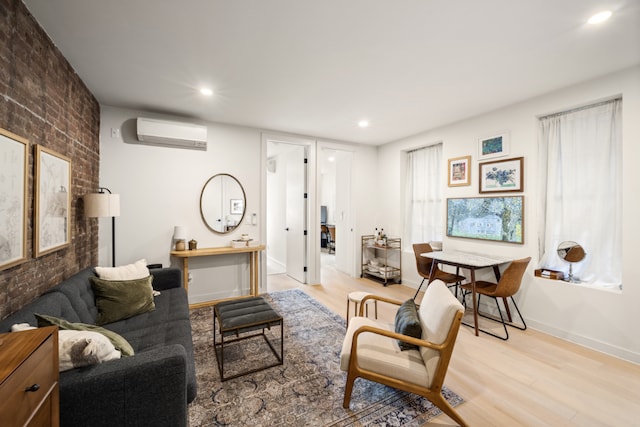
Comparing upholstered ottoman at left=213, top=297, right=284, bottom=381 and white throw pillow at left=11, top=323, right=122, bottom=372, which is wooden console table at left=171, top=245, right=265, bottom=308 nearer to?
upholstered ottoman at left=213, top=297, right=284, bottom=381

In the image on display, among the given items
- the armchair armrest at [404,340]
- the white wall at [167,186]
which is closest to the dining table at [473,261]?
the armchair armrest at [404,340]

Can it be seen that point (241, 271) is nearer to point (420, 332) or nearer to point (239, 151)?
point (239, 151)

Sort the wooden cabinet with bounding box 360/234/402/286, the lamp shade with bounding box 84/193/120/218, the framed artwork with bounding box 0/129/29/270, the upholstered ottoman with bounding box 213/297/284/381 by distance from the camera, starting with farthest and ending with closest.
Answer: the wooden cabinet with bounding box 360/234/402/286
the lamp shade with bounding box 84/193/120/218
the upholstered ottoman with bounding box 213/297/284/381
the framed artwork with bounding box 0/129/29/270

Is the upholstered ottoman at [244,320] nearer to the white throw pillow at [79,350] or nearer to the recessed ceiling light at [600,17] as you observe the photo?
the white throw pillow at [79,350]

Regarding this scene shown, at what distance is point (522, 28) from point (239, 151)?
337 centimetres

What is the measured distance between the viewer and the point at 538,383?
83.0 inches

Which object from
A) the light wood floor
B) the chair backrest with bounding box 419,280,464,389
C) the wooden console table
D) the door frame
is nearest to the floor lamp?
the wooden console table

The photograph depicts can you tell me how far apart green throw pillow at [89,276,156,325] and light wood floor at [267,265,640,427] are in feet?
7.79

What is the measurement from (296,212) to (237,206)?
1265mm

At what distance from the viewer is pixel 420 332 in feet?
5.90

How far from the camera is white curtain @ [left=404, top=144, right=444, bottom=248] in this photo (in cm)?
434

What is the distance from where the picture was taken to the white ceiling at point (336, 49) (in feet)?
5.65

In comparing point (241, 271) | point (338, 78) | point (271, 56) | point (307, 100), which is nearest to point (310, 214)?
point (241, 271)

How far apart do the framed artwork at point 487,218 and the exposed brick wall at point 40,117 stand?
4317 millimetres
